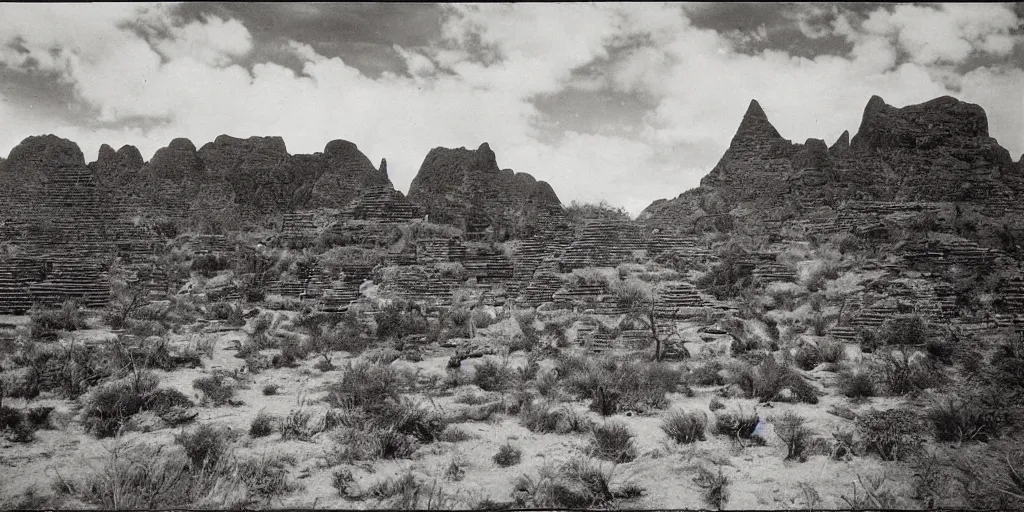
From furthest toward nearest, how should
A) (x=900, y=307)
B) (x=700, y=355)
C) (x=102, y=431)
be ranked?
(x=900, y=307) < (x=700, y=355) < (x=102, y=431)

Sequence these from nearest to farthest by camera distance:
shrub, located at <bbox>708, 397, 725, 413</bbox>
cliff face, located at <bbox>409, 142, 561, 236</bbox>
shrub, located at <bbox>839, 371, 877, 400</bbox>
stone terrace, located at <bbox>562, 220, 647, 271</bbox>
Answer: shrub, located at <bbox>708, 397, 725, 413</bbox> < shrub, located at <bbox>839, 371, 877, 400</bbox> < stone terrace, located at <bbox>562, 220, 647, 271</bbox> < cliff face, located at <bbox>409, 142, 561, 236</bbox>

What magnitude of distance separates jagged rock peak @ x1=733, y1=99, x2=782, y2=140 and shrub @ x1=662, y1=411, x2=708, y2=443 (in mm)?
29839

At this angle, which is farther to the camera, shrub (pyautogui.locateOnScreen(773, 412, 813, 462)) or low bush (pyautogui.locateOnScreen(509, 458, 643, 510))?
shrub (pyautogui.locateOnScreen(773, 412, 813, 462))

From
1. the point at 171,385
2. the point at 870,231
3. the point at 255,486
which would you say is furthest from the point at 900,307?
the point at 171,385

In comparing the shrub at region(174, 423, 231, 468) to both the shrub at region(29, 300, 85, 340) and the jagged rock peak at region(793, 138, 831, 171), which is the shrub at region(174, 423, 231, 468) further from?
the jagged rock peak at region(793, 138, 831, 171)

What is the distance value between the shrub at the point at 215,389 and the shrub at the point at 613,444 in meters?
6.31

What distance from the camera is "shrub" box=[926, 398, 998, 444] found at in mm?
6906

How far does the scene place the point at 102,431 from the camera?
23.6ft

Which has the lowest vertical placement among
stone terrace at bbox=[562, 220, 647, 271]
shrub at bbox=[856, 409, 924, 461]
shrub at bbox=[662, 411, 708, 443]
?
shrub at bbox=[662, 411, 708, 443]

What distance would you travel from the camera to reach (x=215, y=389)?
9047mm

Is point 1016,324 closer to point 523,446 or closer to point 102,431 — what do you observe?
point 523,446

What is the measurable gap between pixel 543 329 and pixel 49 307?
1339 centimetres

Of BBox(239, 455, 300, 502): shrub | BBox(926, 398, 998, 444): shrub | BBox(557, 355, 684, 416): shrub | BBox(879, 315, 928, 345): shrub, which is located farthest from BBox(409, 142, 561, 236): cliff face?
BBox(239, 455, 300, 502): shrub

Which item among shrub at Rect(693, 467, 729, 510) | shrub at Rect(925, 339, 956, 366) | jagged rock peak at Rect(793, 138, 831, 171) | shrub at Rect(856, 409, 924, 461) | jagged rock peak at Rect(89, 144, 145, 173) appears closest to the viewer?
shrub at Rect(693, 467, 729, 510)
